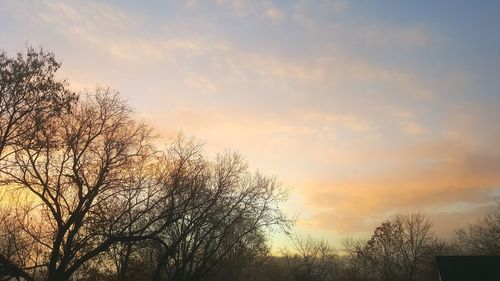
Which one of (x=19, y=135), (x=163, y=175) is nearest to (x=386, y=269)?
(x=163, y=175)

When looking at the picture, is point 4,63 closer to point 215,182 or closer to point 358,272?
point 215,182

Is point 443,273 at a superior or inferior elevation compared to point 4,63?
inferior

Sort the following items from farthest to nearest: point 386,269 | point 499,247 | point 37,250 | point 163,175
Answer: point 386,269 → point 499,247 → point 163,175 → point 37,250

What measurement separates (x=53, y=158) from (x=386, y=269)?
77155mm

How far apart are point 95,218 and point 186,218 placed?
10.6m

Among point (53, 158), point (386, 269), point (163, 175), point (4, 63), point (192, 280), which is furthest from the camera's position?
point (386, 269)

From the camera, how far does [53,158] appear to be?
22016 mm

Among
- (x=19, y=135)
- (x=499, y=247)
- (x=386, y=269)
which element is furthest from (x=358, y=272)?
(x=19, y=135)

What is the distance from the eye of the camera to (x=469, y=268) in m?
44.9

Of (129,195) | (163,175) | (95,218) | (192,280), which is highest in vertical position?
(163,175)

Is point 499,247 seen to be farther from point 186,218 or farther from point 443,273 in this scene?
point 186,218

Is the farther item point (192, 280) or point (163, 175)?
point (192, 280)

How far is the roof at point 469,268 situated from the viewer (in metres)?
44.1

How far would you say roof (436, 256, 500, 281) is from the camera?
145ft
